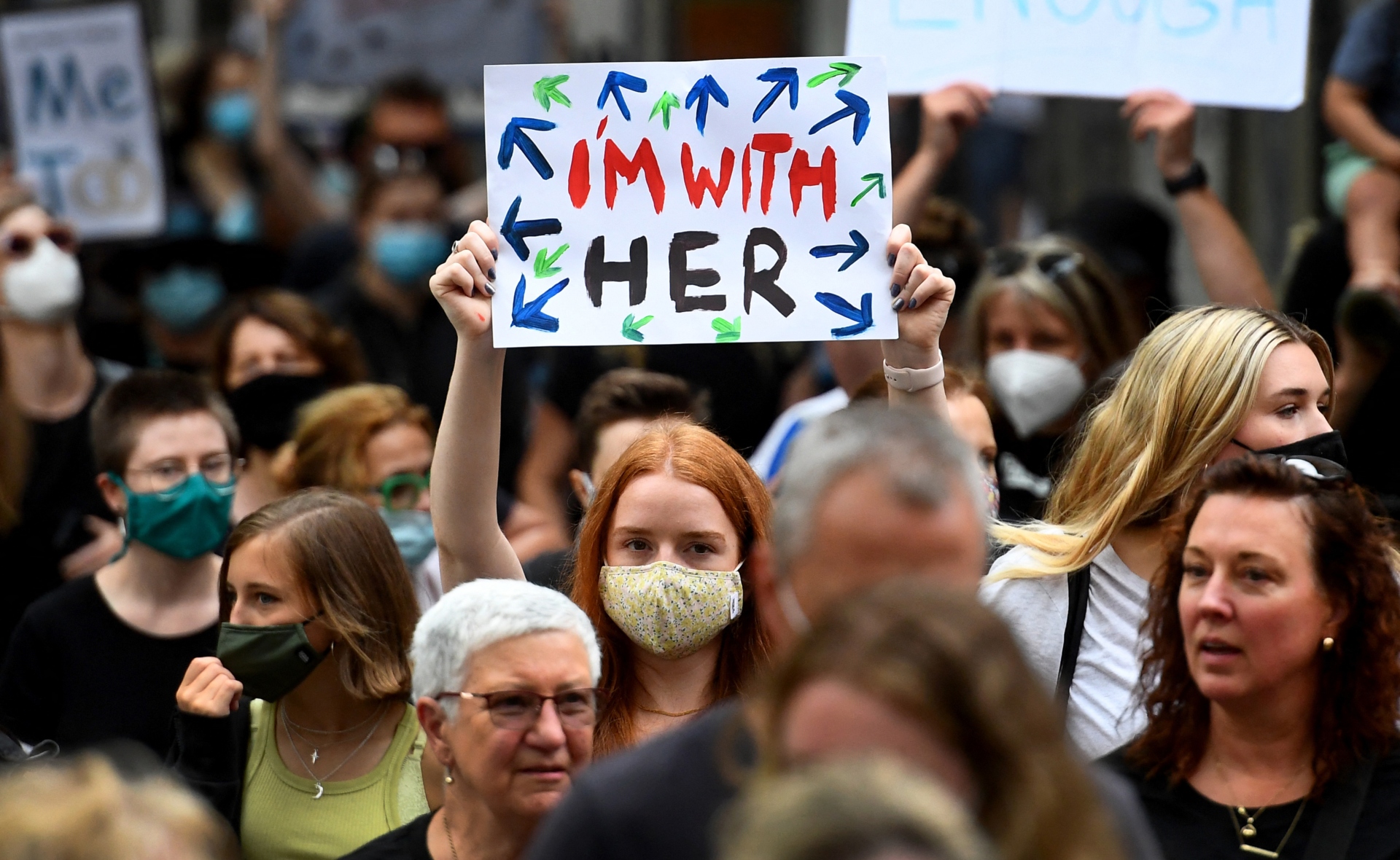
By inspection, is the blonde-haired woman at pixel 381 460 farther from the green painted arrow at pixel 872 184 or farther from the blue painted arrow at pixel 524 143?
the green painted arrow at pixel 872 184

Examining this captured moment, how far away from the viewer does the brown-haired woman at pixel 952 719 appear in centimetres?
192

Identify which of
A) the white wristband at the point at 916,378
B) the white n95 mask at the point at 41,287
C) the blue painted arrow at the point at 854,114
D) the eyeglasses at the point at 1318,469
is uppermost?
the blue painted arrow at the point at 854,114

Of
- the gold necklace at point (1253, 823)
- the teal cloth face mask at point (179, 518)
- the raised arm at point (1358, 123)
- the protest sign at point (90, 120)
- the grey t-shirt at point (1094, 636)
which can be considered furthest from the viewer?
the protest sign at point (90, 120)

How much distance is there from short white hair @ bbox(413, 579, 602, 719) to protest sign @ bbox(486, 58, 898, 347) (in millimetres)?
834

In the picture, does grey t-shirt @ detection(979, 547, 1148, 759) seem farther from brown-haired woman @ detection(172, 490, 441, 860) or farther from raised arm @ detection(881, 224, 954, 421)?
brown-haired woman @ detection(172, 490, 441, 860)

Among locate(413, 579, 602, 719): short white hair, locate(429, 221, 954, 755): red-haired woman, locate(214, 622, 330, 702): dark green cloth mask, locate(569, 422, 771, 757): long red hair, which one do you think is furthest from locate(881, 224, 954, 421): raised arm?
locate(214, 622, 330, 702): dark green cloth mask

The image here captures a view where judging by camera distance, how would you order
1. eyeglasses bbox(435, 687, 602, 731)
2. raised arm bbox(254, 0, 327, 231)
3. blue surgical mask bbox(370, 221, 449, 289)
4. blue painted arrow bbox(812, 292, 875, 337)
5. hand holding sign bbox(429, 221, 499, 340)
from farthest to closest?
raised arm bbox(254, 0, 327, 231) < blue surgical mask bbox(370, 221, 449, 289) < blue painted arrow bbox(812, 292, 875, 337) < hand holding sign bbox(429, 221, 499, 340) < eyeglasses bbox(435, 687, 602, 731)

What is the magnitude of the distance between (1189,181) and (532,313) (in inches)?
96.8

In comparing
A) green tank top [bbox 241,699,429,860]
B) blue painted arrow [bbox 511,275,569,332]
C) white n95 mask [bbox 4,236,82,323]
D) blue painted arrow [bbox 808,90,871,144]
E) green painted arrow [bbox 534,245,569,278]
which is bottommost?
green tank top [bbox 241,699,429,860]

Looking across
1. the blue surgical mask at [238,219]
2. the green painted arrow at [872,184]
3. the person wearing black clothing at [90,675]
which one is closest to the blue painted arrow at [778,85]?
the green painted arrow at [872,184]

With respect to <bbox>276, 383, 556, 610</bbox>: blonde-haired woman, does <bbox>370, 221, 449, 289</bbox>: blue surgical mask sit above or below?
above

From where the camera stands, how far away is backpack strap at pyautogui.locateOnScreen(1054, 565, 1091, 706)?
3785mm

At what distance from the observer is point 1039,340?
5836 mm

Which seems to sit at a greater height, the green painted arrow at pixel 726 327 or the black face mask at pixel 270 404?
the green painted arrow at pixel 726 327
